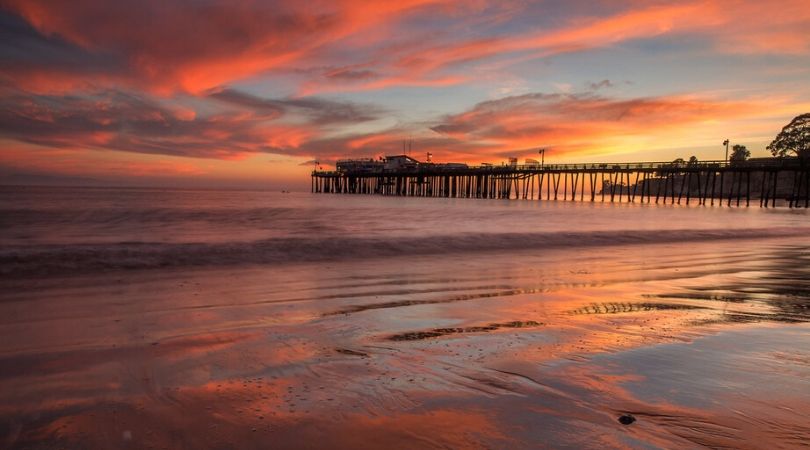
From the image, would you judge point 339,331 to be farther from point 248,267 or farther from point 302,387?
point 248,267

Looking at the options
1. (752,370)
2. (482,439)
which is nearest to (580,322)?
(752,370)

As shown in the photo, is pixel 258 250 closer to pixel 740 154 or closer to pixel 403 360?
pixel 403 360

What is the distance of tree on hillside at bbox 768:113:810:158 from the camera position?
74438 millimetres

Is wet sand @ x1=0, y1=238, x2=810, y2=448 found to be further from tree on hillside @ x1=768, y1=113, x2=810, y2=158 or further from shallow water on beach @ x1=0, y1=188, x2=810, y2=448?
tree on hillside @ x1=768, y1=113, x2=810, y2=158

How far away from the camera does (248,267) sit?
990 centimetres

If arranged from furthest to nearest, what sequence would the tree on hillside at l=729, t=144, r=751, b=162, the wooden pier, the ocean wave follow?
the tree on hillside at l=729, t=144, r=751, b=162 < the wooden pier < the ocean wave

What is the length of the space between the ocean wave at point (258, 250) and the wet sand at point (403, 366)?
254 cm

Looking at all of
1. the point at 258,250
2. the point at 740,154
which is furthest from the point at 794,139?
the point at 258,250

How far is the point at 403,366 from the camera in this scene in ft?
12.0

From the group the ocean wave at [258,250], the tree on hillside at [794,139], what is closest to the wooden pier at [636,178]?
the tree on hillside at [794,139]

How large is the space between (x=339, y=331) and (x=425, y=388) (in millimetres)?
1675

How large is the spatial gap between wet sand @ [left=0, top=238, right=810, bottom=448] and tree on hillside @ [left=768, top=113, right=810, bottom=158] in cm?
8748

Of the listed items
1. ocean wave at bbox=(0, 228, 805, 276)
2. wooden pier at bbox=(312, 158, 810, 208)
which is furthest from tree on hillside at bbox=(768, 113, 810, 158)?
ocean wave at bbox=(0, 228, 805, 276)

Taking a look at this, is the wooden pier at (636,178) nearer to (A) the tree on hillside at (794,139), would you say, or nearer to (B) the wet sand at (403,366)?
(A) the tree on hillside at (794,139)
